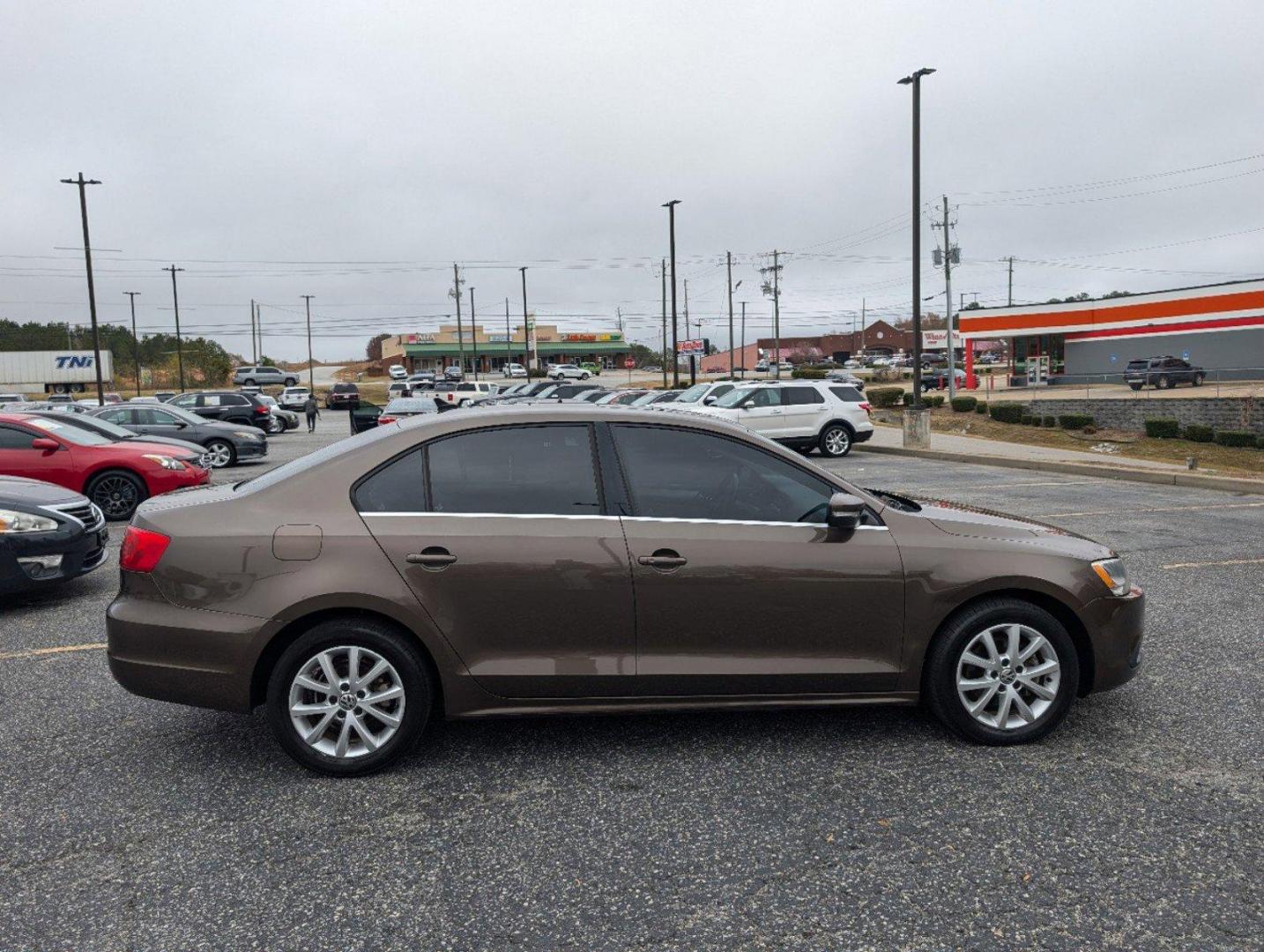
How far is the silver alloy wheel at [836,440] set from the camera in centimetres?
2220

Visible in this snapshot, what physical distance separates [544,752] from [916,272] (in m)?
22.0

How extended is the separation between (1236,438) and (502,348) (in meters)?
95.6

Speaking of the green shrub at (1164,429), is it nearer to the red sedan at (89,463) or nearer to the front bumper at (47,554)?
the red sedan at (89,463)

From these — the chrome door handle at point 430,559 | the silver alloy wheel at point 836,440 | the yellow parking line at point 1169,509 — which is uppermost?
the chrome door handle at point 430,559

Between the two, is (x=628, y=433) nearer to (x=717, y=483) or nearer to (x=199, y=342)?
(x=717, y=483)

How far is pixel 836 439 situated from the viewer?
72.9ft

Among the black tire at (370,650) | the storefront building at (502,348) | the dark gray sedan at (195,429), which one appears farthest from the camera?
the storefront building at (502,348)

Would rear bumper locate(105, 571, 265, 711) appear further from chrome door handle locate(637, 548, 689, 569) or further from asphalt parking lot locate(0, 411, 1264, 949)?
chrome door handle locate(637, 548, 689, 569)

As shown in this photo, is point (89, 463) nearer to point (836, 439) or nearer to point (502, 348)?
point (836, 439)

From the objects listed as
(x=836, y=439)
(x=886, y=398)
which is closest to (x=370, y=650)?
(x=836, y=439)

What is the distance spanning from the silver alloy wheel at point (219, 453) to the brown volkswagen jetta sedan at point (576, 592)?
16.8 metres

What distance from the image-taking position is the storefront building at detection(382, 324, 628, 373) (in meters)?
112

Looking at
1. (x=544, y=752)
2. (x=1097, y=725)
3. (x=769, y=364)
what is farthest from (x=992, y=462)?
(x=769, y=364)

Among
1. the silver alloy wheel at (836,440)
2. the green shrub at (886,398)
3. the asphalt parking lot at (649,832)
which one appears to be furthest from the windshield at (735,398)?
the green shrub at (886,398)
